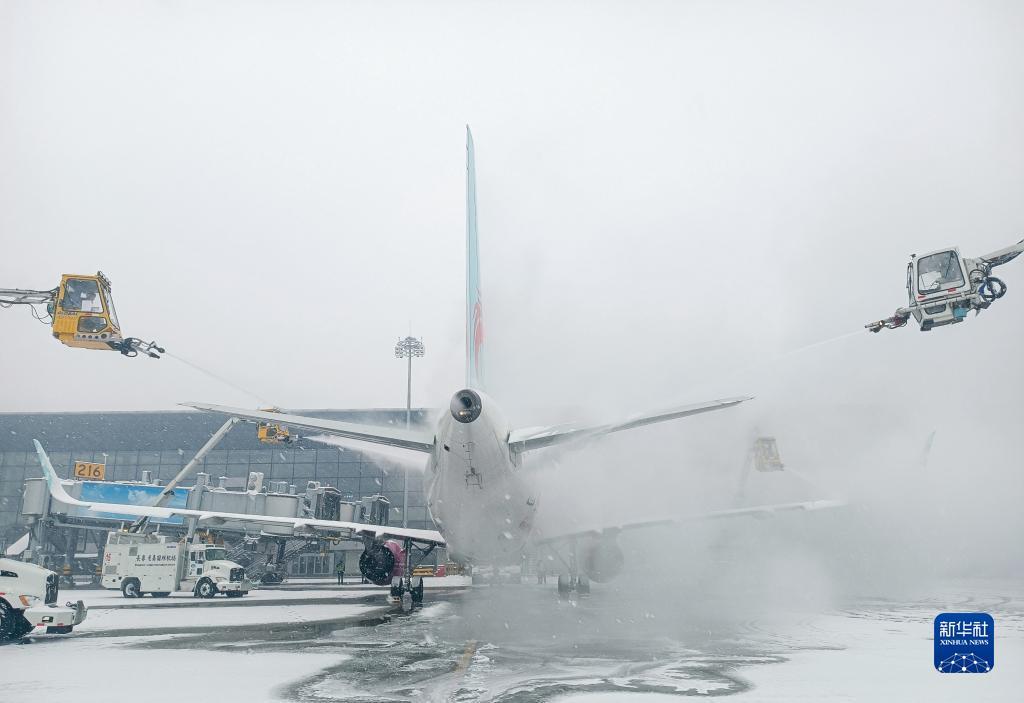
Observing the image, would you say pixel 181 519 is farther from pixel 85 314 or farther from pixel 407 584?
pixel 85 314

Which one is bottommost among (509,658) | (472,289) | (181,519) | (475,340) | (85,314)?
(509,658)

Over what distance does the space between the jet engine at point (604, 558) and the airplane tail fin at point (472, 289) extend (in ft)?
27.2

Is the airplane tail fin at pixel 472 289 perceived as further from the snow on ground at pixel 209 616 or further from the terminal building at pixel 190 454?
the terminal building at pixel 190 454

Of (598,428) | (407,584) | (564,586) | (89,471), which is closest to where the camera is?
(598,428)

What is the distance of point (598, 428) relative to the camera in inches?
621

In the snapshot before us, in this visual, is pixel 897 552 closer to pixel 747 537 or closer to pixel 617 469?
pixel 747 537

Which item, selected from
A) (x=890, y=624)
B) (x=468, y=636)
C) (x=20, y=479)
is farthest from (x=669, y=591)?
(x=20, y=479)

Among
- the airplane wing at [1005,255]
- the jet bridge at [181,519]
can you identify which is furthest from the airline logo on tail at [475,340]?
the jet bridge at [181,519]

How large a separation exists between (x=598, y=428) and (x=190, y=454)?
71.6 metres

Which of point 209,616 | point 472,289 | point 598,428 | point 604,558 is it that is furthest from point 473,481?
point 209,616

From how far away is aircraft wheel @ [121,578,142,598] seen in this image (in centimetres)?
3612

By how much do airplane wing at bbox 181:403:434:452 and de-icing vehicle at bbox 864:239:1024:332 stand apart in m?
10.6

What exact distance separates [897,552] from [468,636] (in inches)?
1275

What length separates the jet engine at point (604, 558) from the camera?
2600cm
